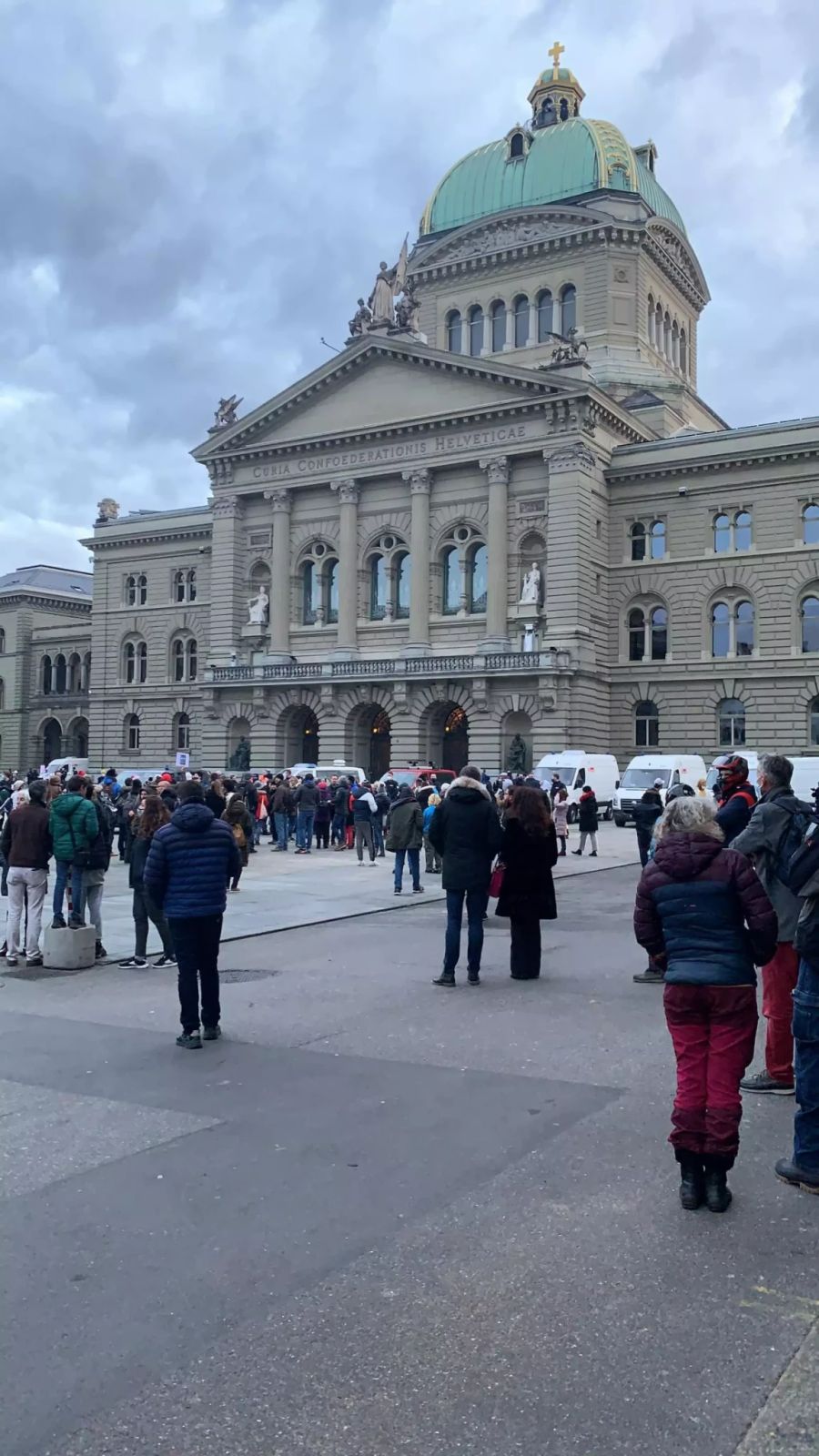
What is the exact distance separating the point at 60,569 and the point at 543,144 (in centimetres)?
4149

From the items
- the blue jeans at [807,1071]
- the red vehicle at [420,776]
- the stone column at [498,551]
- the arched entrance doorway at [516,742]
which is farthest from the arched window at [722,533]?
the blue jeans at [807,1071]

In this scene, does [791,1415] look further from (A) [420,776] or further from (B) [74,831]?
(A) [420,776]

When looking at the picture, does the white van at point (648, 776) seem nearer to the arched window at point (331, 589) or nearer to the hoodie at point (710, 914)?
the arched window at point (331, 589)

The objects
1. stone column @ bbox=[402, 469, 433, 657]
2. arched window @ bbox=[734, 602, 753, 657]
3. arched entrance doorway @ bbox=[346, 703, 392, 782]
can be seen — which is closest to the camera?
arched window @ bbox=[734, 602, 753, 657]

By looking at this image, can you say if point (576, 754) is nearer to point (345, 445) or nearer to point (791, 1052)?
point (345, 445)

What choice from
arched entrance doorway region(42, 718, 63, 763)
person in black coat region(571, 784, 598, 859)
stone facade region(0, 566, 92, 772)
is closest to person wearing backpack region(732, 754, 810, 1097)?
person in black coat region(571, 784, 598, 859)

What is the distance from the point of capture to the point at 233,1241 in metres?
5.26

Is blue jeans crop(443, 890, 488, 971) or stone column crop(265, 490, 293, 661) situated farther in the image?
stone column crop(265, 490, 293, 661)

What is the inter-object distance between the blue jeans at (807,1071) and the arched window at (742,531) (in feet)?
154

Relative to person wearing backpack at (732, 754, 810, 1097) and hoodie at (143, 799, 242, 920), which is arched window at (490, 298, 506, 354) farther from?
person wearing backpack at (732, 754, 810, 1097)

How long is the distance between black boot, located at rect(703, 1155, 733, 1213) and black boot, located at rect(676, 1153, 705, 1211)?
30 millimetres

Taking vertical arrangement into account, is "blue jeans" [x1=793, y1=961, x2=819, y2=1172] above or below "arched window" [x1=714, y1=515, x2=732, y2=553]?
below

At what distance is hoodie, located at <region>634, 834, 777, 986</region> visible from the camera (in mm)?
5805

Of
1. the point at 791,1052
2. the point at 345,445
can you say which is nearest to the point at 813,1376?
the point at 791,1052
